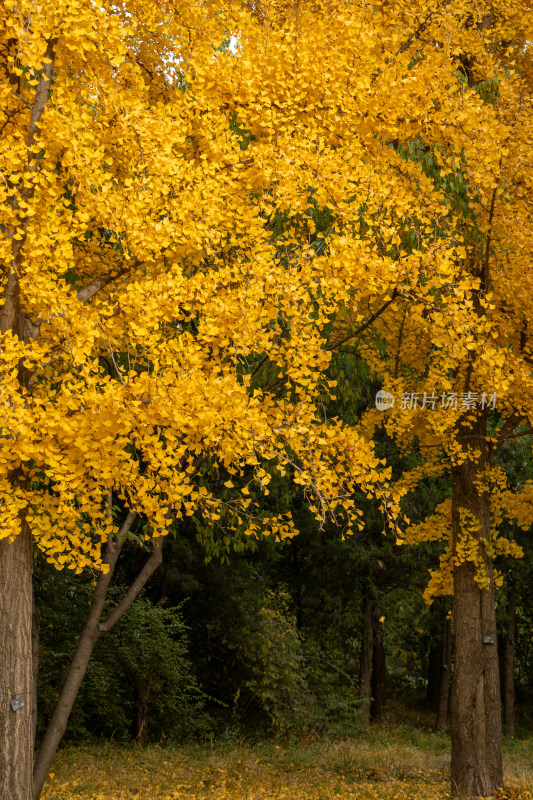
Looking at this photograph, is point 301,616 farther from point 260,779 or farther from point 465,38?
point 465,38

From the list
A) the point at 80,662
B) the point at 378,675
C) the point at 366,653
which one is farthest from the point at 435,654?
the point at 80,662

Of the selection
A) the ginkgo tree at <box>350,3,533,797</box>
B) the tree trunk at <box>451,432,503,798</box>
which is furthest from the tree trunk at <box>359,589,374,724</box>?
the tree trunk at <box>451,432,503,798</box>

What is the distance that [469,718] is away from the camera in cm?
849

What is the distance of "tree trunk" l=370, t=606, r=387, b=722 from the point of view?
51.1 feet

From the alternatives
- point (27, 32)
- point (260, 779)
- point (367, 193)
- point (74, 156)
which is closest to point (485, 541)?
point (260, 779)

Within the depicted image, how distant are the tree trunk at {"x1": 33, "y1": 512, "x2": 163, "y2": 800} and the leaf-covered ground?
159 cm

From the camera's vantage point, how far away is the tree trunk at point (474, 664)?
8398 millimetres

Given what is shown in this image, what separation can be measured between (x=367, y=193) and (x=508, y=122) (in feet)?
10.5

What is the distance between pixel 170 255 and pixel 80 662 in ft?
10.3

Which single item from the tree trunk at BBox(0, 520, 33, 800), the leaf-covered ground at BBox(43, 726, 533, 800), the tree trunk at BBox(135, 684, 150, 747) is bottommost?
the leaf-covered ground at BBox(43, 726, 533, 800)

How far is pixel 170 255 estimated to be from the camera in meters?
5.00

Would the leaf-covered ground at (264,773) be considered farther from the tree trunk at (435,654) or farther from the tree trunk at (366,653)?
the tree trunk at (435,654)

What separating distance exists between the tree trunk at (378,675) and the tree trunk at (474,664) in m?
6.69

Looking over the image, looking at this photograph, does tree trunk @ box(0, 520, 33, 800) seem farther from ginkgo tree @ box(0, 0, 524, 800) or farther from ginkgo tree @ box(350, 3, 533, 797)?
ginkgo tree @ box(350, 3, 533, 797)
